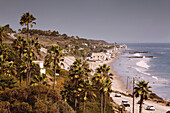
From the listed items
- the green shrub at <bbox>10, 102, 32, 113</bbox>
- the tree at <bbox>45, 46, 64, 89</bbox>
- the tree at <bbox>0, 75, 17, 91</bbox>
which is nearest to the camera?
the green shrub at <bbox>10, 102, 32, 113</bbox>

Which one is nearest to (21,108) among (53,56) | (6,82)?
(53,56)

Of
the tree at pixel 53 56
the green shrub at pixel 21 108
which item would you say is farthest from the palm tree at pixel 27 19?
the green shrub at pixel 21 108

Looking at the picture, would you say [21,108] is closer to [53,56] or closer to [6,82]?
[53,56]

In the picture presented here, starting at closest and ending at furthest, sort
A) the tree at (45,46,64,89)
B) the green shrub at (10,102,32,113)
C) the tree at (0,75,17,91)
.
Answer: the green shrub at (10,102,32,113), the tree at (0,75,17,91), the tree at (45,46,64,89)

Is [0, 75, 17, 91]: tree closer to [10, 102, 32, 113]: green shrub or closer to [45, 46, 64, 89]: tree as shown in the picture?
[45, 46, 64, 89]: tree

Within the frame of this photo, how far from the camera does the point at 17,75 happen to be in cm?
4231

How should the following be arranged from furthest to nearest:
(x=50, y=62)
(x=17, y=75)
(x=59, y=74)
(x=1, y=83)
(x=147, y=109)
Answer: (x=59, y=74) < (x=147, y=109) < (x=17, y=75) < (x=50, y=62) < (x=1, y=83)

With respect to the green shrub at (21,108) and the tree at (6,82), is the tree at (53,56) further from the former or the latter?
the green shrub at (21,108)

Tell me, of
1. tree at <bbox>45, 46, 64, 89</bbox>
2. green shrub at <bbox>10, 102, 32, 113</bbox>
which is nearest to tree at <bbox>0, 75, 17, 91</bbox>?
tree at <bbox>45, 46, 64, 89</bbox>

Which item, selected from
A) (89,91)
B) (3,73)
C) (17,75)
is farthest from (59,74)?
(89,91)

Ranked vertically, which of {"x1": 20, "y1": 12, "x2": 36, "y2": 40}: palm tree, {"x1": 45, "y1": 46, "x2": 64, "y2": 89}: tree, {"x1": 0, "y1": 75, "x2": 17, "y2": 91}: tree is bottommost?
{"x1": 0, "y1": 75, "x2": 17, "y2": 91}: tree

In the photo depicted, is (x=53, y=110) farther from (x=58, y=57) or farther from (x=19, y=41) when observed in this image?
(x=19, y=41)

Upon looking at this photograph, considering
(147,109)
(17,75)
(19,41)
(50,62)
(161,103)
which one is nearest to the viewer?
(50,62)

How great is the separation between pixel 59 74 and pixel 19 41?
26589 millimetres
